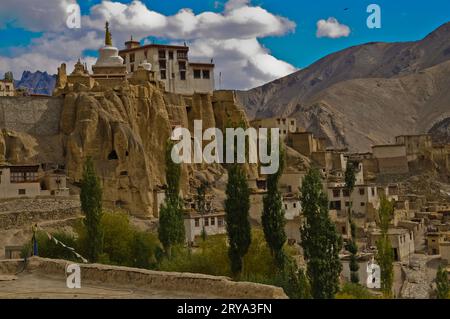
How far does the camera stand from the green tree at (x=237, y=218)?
75.6 ft

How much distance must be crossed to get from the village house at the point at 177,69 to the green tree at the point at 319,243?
1083 inches

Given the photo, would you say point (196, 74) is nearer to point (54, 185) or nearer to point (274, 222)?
point (54, 185)

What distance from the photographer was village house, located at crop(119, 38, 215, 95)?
163 feet

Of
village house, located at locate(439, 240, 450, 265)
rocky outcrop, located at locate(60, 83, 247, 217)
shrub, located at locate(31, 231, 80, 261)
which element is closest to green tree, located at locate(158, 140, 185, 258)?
shrub, located at locate(31, 231, 80, 261)

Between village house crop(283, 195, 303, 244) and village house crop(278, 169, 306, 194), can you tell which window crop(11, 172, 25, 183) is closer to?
village house crop(283, 195, 303, 244)

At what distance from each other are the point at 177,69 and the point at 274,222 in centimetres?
2777

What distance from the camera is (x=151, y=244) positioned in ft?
89.7

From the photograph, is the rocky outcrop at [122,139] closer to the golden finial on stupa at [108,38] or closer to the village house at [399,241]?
the golden finial on stupa at [108,38]

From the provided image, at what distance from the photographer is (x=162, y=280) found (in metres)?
16.2

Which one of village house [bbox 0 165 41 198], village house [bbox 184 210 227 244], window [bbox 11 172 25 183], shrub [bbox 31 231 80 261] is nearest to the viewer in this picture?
shrub [bbox 31 231 80 261]

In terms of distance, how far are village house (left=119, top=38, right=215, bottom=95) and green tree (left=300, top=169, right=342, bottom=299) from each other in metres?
27.5

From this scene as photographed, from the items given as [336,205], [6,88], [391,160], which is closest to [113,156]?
[336,205]

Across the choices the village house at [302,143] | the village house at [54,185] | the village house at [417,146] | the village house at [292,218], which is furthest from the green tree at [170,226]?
the village house at [417,146]

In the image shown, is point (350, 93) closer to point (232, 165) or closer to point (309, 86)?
point (309, 86)
